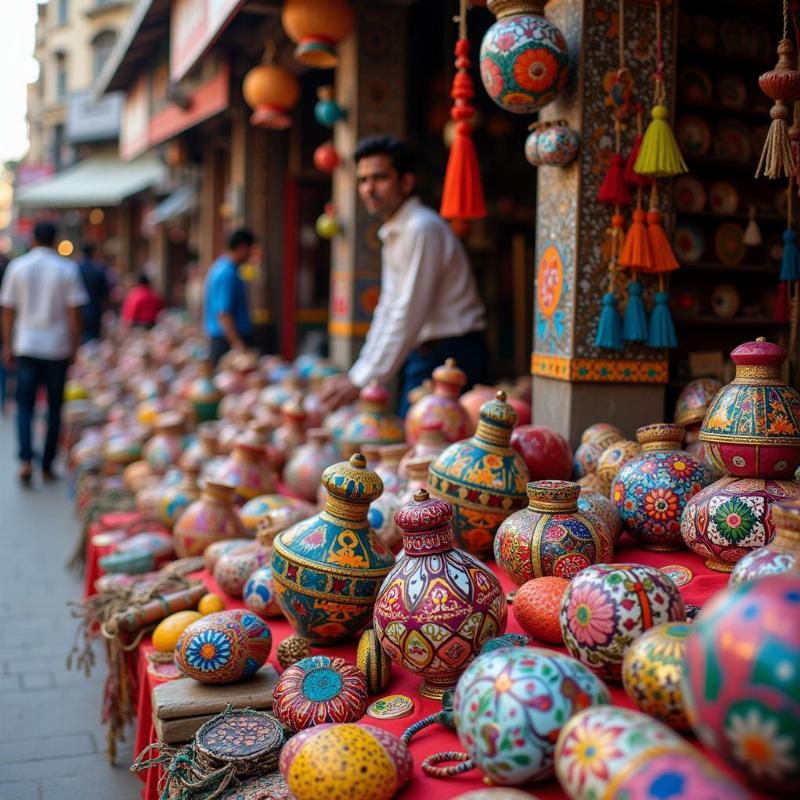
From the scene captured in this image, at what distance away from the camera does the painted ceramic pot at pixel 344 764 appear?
1532 mm

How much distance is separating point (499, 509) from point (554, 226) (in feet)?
4.33

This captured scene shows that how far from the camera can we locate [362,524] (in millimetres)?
2295

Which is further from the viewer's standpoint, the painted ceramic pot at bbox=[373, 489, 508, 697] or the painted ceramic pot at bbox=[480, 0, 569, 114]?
the painted ceramic pot at bbox=[480, 0, 569, 114]

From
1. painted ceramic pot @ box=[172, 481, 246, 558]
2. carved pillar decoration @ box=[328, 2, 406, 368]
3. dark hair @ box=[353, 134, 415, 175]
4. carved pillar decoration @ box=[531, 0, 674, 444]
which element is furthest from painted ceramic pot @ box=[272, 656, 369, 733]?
carved pillar decoration @ box=[328, 2, 406, 368]

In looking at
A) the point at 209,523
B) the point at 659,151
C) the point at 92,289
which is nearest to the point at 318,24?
the point at 659,151

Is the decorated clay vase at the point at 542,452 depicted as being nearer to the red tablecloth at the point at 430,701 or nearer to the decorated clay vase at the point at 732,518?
the red tablecloth at the point at 430,701

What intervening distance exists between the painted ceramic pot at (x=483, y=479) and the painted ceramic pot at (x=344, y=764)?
0.99 m

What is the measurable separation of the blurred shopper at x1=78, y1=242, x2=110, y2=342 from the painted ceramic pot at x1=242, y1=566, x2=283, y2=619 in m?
8.35

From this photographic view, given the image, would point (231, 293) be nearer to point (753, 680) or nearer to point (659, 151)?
point (659, 151)

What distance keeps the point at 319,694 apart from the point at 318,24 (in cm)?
456

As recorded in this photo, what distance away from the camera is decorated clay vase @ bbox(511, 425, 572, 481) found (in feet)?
9.34

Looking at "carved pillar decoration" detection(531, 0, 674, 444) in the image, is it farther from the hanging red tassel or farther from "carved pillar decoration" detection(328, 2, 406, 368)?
"carved pillar decoration" detection(328, 2, 406, 368)

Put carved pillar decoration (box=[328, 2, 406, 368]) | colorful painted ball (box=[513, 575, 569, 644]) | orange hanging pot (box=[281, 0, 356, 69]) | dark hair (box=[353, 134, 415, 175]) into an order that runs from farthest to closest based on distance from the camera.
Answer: carved pillar decoration (box=[328, 2, 406, 368]) < orange hanging pot (box=[281, 0, 356, 69]) < dark hair (box=[353, 134, 415, 175]) < colorful painted ball (box=[513, 575, 569, 644])

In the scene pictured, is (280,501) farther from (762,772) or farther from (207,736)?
(762,772)
